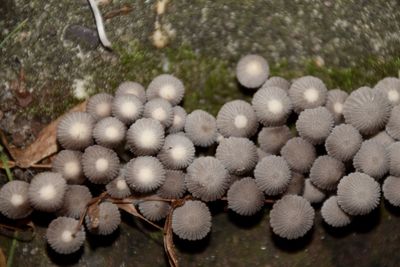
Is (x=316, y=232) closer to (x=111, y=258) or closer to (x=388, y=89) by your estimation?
(x=388, y=89)

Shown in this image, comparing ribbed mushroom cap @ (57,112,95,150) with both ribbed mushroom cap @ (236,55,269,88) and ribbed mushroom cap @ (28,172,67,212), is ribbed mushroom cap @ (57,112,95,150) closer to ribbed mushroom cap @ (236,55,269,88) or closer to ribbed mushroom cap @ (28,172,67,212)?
ribbed mushroom cap @ (28,172,67,212)

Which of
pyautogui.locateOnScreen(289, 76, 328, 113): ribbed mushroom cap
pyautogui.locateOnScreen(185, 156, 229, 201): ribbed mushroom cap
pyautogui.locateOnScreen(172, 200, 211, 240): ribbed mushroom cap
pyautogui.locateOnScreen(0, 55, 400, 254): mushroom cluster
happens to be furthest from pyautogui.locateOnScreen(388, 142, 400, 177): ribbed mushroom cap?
pyautogui.locateOnScreen(172, 200, 211, 240): ribbed mushroom cap

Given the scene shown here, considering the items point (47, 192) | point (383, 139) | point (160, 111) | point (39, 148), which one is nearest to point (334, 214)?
point (383, 139)

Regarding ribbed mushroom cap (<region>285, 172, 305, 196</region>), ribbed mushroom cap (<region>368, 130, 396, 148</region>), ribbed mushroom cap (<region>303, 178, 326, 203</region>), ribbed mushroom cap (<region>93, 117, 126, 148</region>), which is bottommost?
ribbed mushroom cap (<region>303, 178, 326, 203</region>)

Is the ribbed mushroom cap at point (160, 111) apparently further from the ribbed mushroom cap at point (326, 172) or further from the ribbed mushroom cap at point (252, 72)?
the ribbed mushroom cap at point (326, 172)

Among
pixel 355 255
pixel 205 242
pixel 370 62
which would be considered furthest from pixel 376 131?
pixel 205 242

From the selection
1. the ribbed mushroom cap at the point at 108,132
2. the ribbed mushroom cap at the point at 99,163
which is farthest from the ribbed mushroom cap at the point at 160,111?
the ribbed mushroom cap at the point at 99,163
